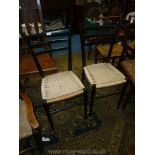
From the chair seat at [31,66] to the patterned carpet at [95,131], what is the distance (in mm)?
500

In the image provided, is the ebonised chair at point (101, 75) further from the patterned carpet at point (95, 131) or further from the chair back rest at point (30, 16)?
the chair back rest at point (30, 16)

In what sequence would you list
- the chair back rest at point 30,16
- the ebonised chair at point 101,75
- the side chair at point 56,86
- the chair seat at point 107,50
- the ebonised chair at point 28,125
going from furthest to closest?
1. the chair seat at point 107,50
2. the chair back rest at point 30,16
3. the ebonised chair at point 101,75
4. the side chair at point 56,86
5. the ebonised chair at point 28,125

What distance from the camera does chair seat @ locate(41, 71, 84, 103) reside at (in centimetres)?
146

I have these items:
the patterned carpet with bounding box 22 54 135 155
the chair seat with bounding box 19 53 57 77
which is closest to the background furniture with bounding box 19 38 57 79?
the chair seat with bounding box 19 53 57 77

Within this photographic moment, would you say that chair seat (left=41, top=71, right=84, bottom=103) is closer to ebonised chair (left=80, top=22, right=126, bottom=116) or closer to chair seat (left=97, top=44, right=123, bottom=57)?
ebonised chair (left=80, top=22, right=126, bottom=116)

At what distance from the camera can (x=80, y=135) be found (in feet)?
5.45

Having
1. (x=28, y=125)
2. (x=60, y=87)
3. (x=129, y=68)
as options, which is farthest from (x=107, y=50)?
(x=28, y=125)

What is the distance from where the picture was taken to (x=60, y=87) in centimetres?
154

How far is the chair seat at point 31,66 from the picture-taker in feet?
5.43

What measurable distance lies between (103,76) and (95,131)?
1.79 feet

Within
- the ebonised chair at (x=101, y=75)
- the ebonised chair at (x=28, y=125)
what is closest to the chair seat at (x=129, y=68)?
the ebonised chair at (x=101, y=75)

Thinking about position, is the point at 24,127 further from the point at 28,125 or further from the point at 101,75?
the point at 101,75

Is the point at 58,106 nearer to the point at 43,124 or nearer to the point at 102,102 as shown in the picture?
the point at 43,124
